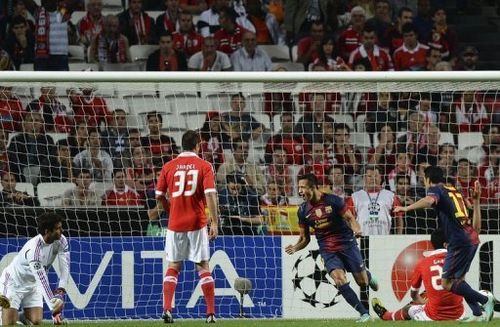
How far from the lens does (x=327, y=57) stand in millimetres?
19922

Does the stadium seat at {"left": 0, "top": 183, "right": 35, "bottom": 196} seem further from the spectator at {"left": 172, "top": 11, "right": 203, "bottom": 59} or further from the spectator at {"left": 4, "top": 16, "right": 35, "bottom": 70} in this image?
the spectator at {"left": 172, "top": 11, "right": 203, "bottom": 59}

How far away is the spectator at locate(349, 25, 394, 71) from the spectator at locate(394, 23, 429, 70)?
213 mm

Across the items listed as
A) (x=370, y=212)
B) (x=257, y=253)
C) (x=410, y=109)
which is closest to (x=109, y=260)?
(x=257, y=253)

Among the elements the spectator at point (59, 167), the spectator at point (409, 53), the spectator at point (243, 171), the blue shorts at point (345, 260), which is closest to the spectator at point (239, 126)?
the spectator at point (243, 171)

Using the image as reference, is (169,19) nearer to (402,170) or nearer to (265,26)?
(265,26)

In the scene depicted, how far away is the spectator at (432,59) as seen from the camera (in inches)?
784

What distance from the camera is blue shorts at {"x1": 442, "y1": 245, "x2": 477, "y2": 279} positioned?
13.9m

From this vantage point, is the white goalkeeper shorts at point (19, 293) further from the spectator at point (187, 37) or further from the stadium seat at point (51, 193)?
the spectator at point (187, 37)

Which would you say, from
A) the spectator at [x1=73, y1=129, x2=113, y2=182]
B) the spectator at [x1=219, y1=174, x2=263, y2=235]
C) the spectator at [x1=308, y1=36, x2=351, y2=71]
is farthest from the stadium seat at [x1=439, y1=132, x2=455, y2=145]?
the spectator at [x1=73, y1=129, x2=113, y2=182]

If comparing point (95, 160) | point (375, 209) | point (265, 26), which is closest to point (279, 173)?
point (375, 209)

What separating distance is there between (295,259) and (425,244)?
5.28 feet

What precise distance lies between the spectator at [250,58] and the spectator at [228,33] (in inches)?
11.3

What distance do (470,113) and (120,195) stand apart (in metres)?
4.71

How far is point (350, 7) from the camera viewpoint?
2092cm
